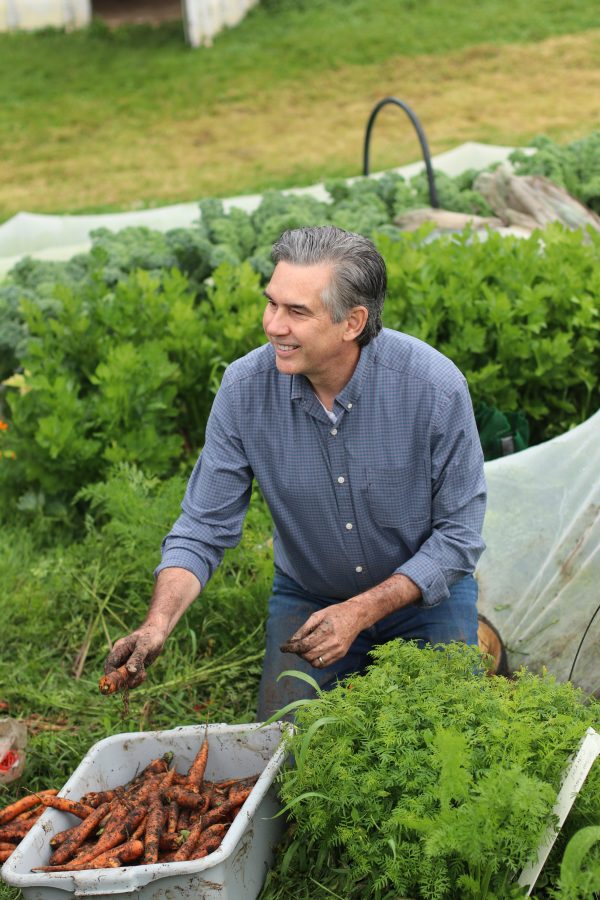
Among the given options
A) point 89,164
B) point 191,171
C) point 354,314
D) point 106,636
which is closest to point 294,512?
point 354,314

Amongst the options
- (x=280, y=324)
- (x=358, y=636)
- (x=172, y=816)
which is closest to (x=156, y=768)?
(x=172, y=816)

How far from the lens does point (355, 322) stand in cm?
290

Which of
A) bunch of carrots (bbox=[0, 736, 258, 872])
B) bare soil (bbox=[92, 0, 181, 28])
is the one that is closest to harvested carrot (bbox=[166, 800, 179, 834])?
bunch of carrots (bbox=[0, 736, 258, 872])

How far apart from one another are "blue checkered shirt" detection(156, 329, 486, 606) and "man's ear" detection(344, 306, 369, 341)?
11 centimetres

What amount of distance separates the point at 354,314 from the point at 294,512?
582 mm

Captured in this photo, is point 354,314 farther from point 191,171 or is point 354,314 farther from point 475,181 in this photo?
point 191,171

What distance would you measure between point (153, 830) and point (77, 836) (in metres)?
0.17

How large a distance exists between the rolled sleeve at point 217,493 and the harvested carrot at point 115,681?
0.55 metres

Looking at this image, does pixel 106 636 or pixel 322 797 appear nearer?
pixel 322 797

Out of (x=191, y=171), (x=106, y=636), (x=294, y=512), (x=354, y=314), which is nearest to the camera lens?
(x=354, y=314)

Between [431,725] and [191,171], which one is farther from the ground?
[431,725]

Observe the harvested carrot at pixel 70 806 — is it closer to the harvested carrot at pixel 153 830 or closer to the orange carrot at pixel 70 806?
the orange carrot at pixel 70 806

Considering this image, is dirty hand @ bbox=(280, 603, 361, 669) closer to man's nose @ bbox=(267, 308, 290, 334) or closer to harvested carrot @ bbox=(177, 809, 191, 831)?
harvested carrot @ bbox=(177, 809, 191, 831)

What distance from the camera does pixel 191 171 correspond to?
13.0 meters
